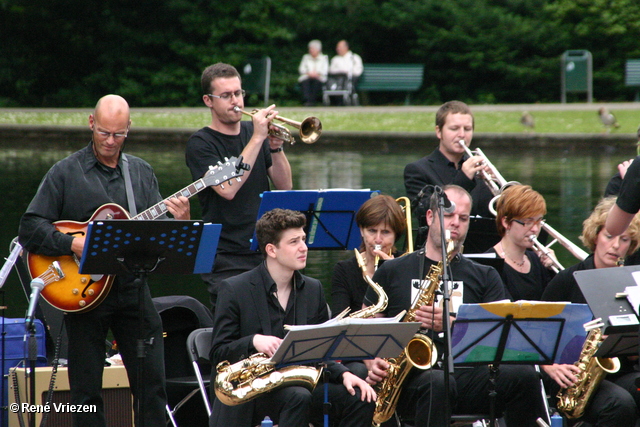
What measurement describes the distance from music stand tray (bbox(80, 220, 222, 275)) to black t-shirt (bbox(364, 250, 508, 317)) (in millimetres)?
1157

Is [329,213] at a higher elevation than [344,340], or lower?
higher

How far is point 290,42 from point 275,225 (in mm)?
24323

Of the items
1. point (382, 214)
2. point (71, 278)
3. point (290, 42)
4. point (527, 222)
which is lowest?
point (71, 278)

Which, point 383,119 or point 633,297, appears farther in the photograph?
point 383,119

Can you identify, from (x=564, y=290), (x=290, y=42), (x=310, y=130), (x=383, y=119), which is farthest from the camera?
(x=290, y=42)

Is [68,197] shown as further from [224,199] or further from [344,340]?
[344,340]

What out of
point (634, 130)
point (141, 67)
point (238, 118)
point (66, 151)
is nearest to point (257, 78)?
point (141, 67)

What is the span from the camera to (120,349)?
209 inches

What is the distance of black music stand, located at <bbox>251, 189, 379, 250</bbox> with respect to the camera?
6.20 m

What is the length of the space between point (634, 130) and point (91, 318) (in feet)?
51.4

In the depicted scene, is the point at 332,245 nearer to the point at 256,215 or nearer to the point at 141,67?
the point at 256,215

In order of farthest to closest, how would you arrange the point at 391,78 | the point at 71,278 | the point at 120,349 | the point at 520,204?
the point at 391,78
the point at 520,204
the point at 120,349
the point at 71,278

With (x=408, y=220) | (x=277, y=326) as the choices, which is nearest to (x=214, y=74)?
(x=408, y=220)

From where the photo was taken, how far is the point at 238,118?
6.36m
